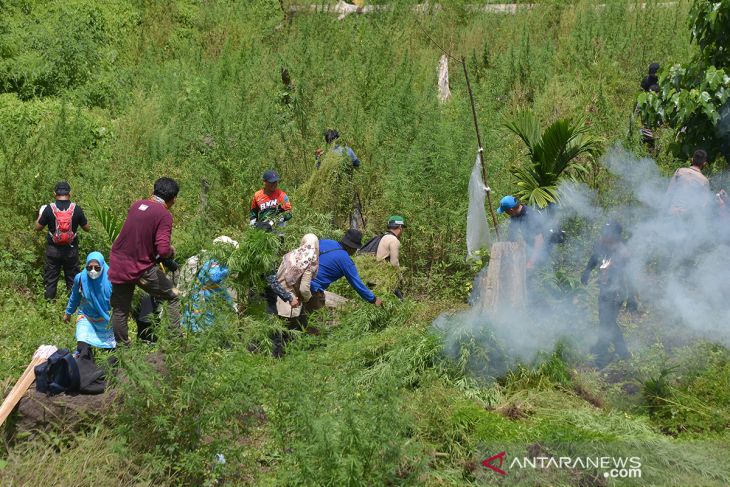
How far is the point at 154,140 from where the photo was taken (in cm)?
1304

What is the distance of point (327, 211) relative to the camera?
37.1 feet

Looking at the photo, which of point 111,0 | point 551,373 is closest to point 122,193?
point 551,373

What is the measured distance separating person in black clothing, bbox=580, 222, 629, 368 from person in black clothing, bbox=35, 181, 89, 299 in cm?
582

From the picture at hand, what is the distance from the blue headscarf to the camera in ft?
24.7

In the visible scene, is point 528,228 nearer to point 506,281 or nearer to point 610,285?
point 610,285

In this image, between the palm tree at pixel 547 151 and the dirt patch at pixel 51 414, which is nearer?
the dirt patch at pixel 51 414

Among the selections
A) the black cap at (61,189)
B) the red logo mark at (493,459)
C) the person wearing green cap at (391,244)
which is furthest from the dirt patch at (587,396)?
the black cap at (61,189)

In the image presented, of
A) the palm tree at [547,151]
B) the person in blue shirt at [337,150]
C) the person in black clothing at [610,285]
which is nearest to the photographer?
the person in black clothing at [610,285]

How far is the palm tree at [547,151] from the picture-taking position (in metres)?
9.38

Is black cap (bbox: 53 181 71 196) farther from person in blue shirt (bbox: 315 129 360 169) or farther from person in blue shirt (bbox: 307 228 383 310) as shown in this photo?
person in blue shirt (bbox: 315 129 360 169)

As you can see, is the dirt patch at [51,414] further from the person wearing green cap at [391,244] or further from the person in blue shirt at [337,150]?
the person in blue shirt at [337,150]

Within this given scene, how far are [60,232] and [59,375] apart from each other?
11.8ft

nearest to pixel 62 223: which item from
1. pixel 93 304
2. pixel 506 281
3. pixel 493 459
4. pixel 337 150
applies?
pixel 93 304

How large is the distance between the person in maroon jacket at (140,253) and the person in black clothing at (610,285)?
4.10 meters
